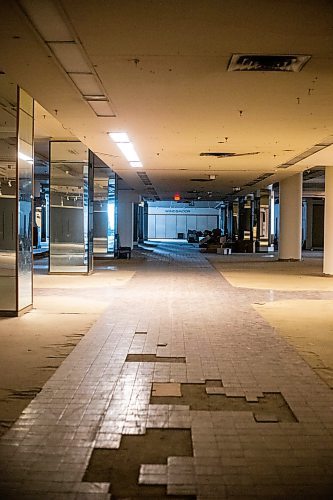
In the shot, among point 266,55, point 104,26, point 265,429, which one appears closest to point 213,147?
point 266,55

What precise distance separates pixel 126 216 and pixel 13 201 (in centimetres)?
2049

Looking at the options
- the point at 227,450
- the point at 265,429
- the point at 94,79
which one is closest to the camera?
the point at 227,450

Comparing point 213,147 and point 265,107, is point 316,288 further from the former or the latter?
point 265,107

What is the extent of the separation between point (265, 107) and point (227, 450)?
5.51m

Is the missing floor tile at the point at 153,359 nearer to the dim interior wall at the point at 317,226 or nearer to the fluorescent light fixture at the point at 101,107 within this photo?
the fluorescent light fixture at the point at 101,107

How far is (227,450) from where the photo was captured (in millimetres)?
3426

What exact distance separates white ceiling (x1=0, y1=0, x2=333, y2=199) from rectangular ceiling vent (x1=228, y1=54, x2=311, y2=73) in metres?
0.10

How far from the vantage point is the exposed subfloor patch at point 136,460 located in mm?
2877

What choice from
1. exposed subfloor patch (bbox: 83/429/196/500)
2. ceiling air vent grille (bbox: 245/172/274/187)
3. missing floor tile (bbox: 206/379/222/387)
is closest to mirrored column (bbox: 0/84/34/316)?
missing floor tile (bbox: 206/379/222/387)

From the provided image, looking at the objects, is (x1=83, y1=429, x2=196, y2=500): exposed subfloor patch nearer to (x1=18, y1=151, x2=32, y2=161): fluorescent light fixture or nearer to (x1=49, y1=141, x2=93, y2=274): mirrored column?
(x1=18, y1=151, x2=32, y2=161): fluorescent light fixture

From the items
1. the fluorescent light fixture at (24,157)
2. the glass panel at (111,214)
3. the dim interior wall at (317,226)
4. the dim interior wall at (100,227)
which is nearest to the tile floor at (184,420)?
the fluorescent light fixture at (24,157)

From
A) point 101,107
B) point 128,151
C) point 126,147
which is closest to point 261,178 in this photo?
point 128,151

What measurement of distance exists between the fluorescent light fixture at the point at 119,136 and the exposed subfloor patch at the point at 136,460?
7279 mm

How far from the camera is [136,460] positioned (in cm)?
326
